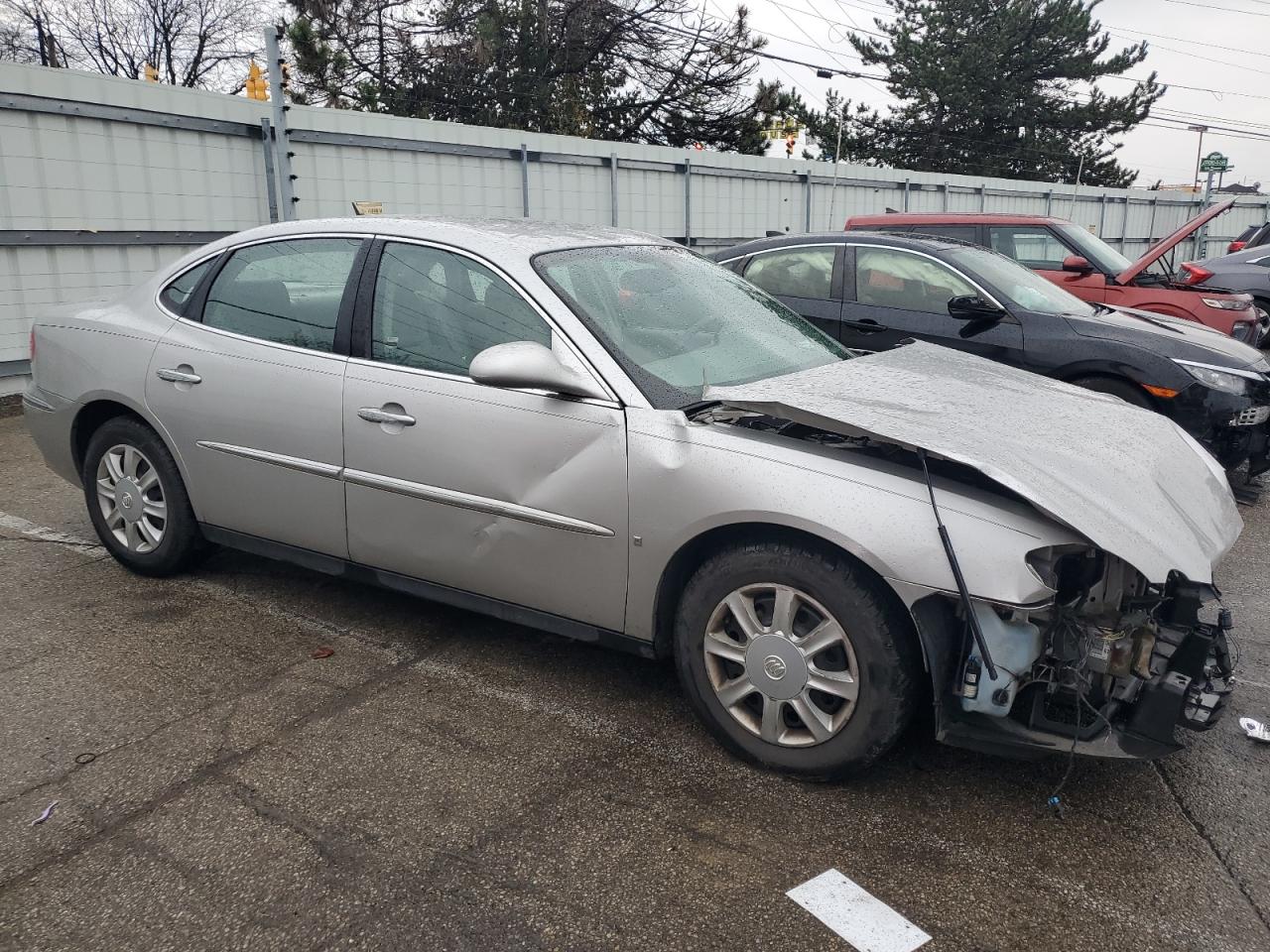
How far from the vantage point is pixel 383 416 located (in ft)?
11.6

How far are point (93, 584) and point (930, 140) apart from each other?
4193 centimetres

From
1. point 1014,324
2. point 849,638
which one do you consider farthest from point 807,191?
point 849,638

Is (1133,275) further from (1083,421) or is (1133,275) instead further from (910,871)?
(910,871)

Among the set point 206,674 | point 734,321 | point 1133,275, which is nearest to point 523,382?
point 734,321

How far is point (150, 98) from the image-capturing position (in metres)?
8.92

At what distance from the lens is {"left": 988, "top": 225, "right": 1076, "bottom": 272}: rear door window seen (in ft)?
28.3

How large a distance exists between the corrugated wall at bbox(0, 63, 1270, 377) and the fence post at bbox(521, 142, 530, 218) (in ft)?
0.09

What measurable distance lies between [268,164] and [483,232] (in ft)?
24.0

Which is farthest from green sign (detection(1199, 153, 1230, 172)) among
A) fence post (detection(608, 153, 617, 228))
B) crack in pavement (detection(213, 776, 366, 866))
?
crack in pavement (detection(213, 776, 366, 866))

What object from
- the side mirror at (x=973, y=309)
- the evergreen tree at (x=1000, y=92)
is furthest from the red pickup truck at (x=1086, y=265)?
the evergreen tree at (x=1000, y=92)

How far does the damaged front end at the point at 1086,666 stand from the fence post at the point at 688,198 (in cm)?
1255

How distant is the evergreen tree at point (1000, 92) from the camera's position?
3741 centimetres

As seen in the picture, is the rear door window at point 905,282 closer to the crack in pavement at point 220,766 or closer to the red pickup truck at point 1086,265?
the red pickup truck at point 1086,265

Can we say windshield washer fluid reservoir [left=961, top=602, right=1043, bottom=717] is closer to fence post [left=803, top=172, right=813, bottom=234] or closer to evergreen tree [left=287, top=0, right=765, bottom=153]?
fence post [left=803, top=172, right=813, bottom=234]
